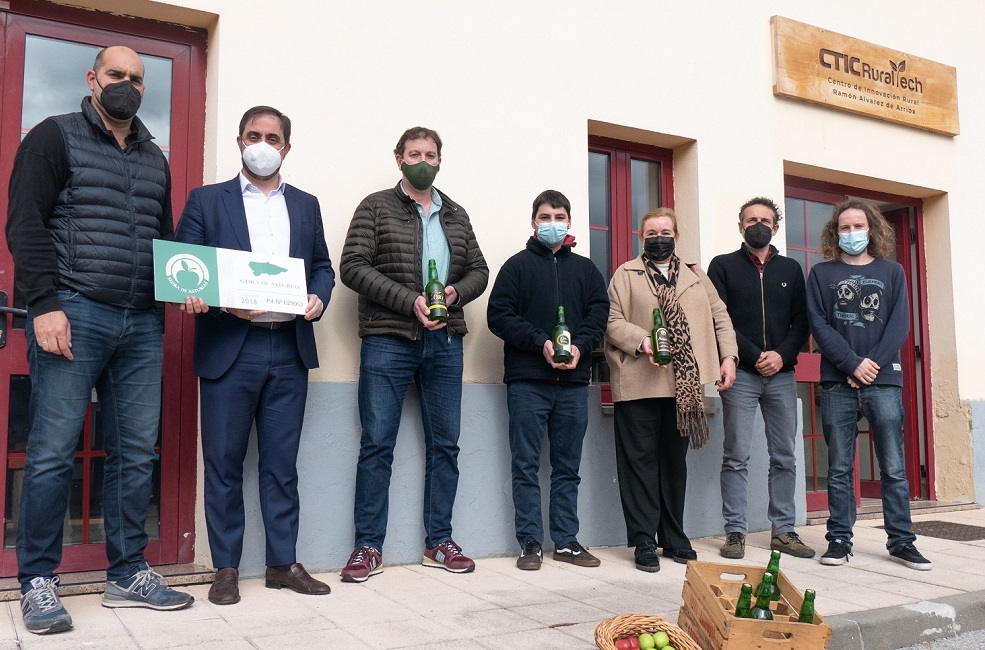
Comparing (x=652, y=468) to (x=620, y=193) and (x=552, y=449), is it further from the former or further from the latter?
(x=620, y=193)

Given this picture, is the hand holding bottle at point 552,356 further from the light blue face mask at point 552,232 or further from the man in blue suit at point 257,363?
the man in blue suit at point 257,363

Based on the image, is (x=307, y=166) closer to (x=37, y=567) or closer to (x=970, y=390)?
(x=37, y=567)

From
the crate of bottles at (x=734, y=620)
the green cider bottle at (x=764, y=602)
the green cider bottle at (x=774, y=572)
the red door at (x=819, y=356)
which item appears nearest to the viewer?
the crate of bottles at (x=734, y=620)

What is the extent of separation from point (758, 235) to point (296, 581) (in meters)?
3.22

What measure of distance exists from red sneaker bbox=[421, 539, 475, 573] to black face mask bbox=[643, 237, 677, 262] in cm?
196

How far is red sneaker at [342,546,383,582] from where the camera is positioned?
4.12m

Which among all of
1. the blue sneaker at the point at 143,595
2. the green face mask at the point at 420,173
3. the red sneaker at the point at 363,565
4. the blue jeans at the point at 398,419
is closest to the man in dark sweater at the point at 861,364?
the blue jeans at the point at 398,419

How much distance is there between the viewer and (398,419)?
14.4 feet

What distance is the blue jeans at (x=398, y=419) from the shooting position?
4.30 m

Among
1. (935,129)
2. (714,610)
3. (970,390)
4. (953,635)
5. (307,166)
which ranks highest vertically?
(935,129)

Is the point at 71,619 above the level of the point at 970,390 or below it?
below

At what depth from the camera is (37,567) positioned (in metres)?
3.26

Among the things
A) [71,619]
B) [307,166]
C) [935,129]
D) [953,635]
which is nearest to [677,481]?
[953,635]

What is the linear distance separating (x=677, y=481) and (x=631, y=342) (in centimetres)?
82
